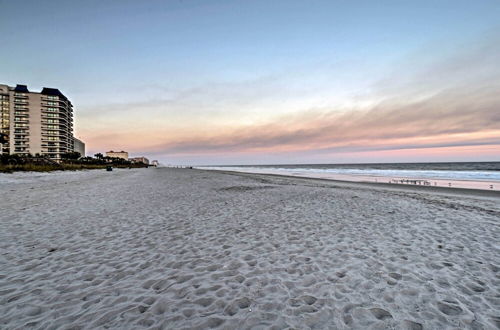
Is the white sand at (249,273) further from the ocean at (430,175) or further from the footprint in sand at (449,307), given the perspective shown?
the ocean at (430,175)

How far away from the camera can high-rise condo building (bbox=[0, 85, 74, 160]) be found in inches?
4828

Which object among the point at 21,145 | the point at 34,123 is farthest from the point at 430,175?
the point at 21,145

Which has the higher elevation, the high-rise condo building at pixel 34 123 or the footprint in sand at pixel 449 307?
the high-rise condo building at pixel 34 123

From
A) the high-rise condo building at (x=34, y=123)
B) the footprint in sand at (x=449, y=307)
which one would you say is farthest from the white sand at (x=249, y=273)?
the high-rise condo building at (x=34, y=123)

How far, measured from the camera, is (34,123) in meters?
124

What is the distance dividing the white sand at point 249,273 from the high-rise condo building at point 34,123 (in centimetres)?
15403

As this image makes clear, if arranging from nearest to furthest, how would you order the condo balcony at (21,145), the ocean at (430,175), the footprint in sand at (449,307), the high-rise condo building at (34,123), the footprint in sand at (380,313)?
1. the footprint in sand at (380,313)
2. the footprint in sand at (449,307)
3. the ocean at (430,175)
4. the condo balcony at (21,145)
5. the high-rise condo building at (34,123)

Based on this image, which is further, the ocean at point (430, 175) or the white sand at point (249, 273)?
the ocean at point (430, 175)

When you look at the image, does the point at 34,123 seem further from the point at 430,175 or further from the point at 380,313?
the point at 430,175

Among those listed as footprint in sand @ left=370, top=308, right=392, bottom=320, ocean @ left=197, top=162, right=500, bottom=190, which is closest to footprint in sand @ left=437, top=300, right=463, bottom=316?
footprint in sand @ left=370, top=308, right=392, bottom=320

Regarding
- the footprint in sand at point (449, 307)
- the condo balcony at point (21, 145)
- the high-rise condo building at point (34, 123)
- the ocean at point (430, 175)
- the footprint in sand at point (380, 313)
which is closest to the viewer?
the footprint in sand at point (380, 313)

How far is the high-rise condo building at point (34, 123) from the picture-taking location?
4828 inches

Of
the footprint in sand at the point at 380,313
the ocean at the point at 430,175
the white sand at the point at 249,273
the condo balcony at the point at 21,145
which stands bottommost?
the footprint in sand at the point at 380,313

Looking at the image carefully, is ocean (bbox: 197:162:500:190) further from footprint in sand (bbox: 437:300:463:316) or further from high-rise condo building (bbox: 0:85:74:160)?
high-rise condo building (bbox: 0:85:74:160)
